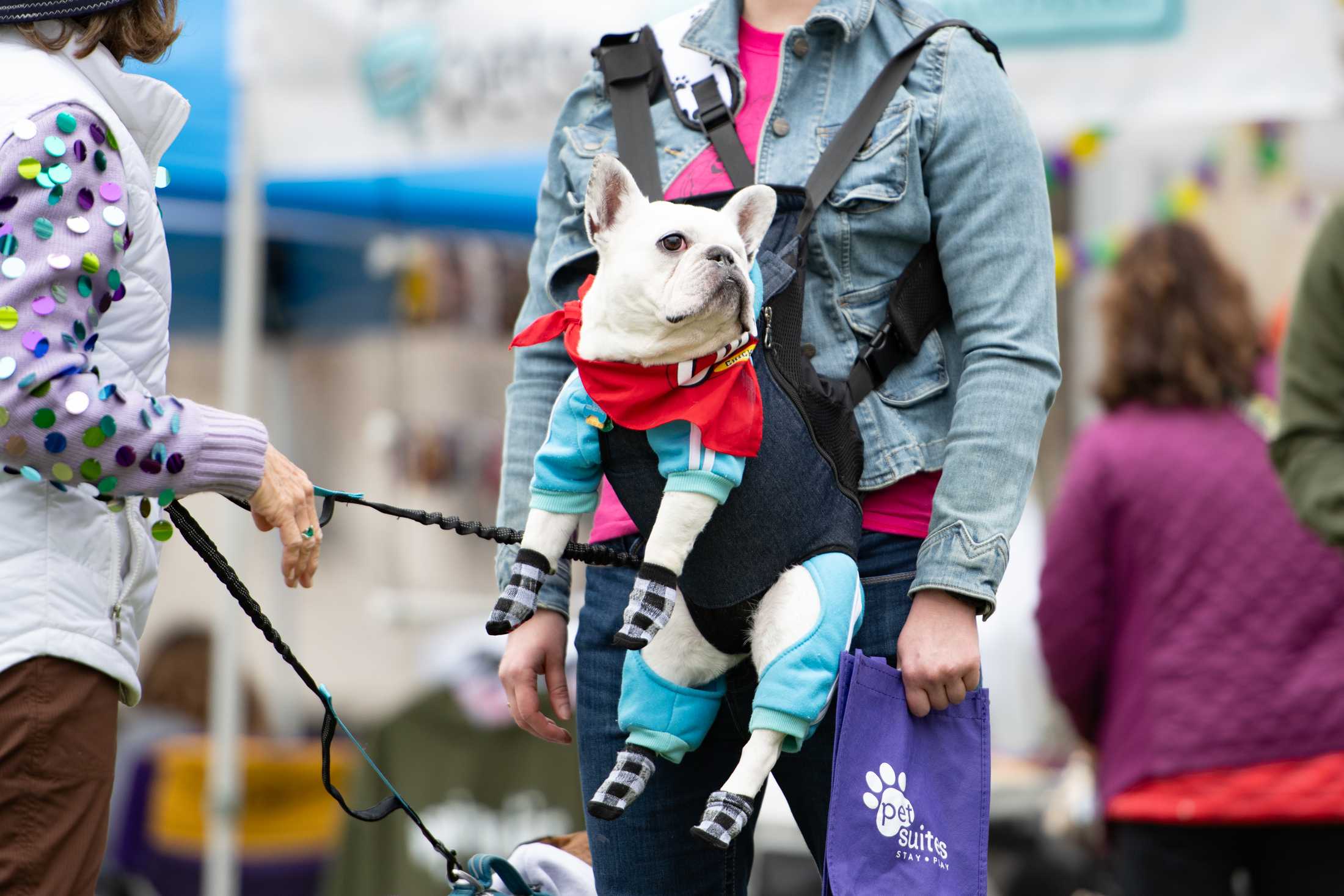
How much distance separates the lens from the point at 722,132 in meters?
1.89

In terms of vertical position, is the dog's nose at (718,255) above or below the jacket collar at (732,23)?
below

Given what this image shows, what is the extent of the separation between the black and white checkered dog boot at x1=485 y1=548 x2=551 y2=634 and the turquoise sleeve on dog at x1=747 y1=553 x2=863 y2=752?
0.27 metres

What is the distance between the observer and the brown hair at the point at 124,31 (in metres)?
1.74

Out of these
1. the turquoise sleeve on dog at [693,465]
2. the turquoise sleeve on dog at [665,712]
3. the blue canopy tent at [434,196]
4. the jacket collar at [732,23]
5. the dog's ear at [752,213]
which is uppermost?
the blue canopy tent at [434,196]

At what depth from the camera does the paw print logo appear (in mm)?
1709

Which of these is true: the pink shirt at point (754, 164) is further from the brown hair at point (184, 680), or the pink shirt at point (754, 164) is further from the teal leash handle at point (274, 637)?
the brown hair at point (184, 680)

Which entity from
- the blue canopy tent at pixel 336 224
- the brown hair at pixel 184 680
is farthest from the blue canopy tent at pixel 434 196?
the brown hair at pixel 184 680

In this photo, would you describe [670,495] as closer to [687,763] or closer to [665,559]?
[665,559]

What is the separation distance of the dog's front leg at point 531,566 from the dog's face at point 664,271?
7.8 inches

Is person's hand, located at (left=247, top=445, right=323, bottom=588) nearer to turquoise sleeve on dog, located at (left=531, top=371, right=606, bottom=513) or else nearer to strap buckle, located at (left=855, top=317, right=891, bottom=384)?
turquoise sleeve on dog, located at (left=531, top=371, right=606, bottom=513)

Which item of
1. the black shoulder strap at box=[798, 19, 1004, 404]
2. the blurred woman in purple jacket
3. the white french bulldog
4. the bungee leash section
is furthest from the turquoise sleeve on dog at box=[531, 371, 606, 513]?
the blurred woman in purple jacket

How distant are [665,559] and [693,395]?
0.59 ft

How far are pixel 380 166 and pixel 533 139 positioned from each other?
514mm

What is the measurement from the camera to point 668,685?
1775 millimetres
